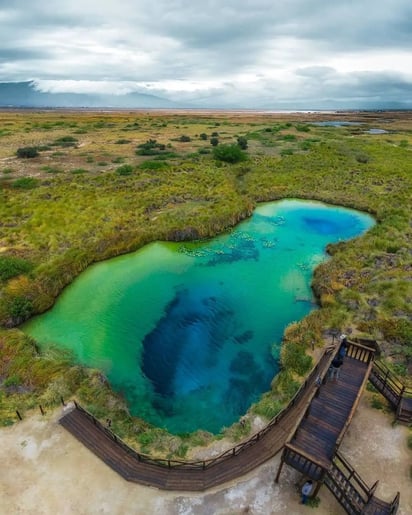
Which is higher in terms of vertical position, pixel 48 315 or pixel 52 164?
pixel 52 164

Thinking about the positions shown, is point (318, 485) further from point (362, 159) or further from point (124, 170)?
point (362, 159)

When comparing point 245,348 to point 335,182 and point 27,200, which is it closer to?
point 27,200

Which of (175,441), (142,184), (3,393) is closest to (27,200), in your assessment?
(142,184)

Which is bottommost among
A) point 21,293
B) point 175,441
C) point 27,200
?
point 175,441

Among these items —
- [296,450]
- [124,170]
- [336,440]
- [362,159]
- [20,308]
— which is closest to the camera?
[296,450]

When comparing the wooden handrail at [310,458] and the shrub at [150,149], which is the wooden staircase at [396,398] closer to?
the wooden handrail at [310,458]

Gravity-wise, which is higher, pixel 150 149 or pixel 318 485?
pixel 150 149

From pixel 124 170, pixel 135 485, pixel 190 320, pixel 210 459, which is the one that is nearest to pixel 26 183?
pixel 124 170
